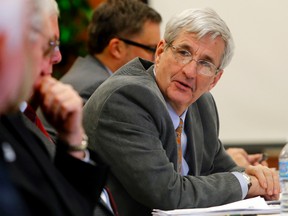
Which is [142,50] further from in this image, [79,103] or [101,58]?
[79,103]

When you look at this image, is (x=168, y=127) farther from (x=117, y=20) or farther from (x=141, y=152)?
(x=117, y=20)

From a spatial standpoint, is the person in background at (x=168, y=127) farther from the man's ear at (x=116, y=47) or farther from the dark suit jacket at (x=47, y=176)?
the man's ear at (x=116, y=47)

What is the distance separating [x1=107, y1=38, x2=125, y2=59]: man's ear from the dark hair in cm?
3

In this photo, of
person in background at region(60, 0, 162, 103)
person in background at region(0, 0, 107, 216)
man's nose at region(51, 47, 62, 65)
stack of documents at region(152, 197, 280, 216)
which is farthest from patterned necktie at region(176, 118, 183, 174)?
person in background at region(60, 0, 162, 103)

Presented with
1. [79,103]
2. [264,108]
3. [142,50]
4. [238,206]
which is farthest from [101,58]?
[79,103]

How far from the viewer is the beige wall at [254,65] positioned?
4707 millimetres

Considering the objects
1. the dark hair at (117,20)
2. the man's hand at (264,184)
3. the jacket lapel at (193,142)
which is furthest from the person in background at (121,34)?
the man's hand at (264,184)

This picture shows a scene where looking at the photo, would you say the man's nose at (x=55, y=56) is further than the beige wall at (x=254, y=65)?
No

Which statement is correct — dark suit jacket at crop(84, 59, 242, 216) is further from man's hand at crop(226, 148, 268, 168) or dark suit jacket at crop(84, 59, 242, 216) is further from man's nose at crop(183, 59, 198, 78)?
man's hand at crop(226, 148, 268, 168)

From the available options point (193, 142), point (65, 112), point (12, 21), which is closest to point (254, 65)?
point (193, 142)

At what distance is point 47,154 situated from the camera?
5.01 ft

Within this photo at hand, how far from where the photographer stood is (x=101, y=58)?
430cm

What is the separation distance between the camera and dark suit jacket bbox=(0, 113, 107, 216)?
121 cm

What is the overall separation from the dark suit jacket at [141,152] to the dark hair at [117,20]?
164 centimetres
